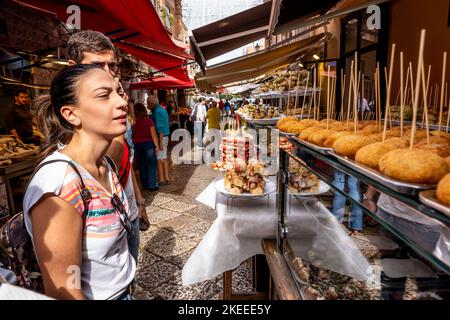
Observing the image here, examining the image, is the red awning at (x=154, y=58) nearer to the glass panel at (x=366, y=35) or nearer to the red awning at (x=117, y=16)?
the red awning at (x=117, y=16)

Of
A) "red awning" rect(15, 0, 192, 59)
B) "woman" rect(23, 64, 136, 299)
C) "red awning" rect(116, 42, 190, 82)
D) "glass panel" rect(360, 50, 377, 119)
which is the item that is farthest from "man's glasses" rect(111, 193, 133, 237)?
"glass panel" rect(360, 50, 377, 119)

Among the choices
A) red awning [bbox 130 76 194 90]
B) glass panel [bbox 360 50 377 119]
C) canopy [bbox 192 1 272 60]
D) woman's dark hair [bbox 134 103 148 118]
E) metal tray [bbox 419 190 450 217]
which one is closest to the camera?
metal tray [bbox 419 190 450 217]

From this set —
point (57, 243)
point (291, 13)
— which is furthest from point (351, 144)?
point (291, 13)

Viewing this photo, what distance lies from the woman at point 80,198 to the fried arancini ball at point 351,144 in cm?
108

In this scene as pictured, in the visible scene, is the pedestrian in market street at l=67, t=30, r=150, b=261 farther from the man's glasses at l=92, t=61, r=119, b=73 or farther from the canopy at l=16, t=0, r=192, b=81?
the canopy at l=16, t=0, r=192, b=81

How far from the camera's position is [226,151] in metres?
3.93

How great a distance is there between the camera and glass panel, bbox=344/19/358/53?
313 inches

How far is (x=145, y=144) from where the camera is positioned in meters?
7.13

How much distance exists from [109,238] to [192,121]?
1684 centimetres

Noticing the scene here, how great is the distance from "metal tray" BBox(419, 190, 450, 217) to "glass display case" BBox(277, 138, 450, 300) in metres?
0.02

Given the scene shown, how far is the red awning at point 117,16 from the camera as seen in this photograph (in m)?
4.06

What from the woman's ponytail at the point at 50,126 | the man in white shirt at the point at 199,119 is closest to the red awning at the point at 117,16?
the woman's ponytail at the point at 50,126

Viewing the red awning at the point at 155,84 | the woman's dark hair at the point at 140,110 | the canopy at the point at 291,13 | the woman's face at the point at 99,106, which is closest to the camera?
the woman's face at the point at 99,106
